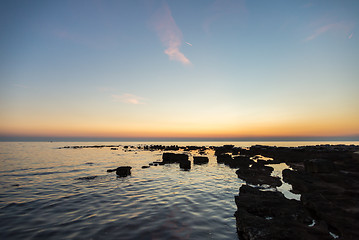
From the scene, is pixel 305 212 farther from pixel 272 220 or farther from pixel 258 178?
pixel 258 178

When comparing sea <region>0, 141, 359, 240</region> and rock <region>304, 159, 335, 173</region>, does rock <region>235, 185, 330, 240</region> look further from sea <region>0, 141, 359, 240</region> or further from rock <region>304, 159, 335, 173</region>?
rock <region>304, 159, 335, 173</region>

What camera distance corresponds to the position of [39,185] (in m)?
19.9

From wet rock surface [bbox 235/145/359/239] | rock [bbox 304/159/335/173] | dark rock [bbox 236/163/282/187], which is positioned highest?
rock [bbox 304/159/335/173]

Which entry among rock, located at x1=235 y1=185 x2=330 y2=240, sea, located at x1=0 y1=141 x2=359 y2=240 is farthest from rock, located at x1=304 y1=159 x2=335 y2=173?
rock, located at x1=235 y1=185 x2=330 y2=240

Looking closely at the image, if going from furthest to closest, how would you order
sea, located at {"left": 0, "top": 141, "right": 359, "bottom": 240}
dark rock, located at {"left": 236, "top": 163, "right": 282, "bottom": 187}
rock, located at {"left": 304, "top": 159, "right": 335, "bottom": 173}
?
dark rock, located at {"left": 236, "top": 163, "right": 282, "bottom": 187} < rock, located at {"left": 304, "top": 159, "right": 335, "bottom": 173} < sea, located at {"left": 0, "top": 141, "right": 359, "bottom": 240}

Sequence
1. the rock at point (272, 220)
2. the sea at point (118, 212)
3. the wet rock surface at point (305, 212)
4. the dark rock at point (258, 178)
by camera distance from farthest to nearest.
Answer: the dark rock at point (258, 178), the sea at point (118, 212), the wet rock surface at point (305, 212), the rock at point (272, 220)

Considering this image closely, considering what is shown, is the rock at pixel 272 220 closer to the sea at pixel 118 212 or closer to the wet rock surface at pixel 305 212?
the wet rock surface at pixel 305 212

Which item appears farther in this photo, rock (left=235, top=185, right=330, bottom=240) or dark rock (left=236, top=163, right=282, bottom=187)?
dark rock (left=236, top=163, right=282, bottom=187)

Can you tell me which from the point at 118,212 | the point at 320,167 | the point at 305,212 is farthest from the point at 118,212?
the point at 320,167

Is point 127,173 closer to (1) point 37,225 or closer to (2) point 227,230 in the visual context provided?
(1) point 37,225

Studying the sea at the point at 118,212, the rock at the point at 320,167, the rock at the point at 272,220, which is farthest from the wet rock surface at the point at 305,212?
the rock at the point at 320,167

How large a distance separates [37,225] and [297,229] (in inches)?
536

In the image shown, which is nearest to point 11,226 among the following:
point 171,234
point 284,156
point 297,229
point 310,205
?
point 171,234

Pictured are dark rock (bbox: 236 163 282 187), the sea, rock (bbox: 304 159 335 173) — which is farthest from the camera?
dark rock (bbox: 236 163 282 187)
